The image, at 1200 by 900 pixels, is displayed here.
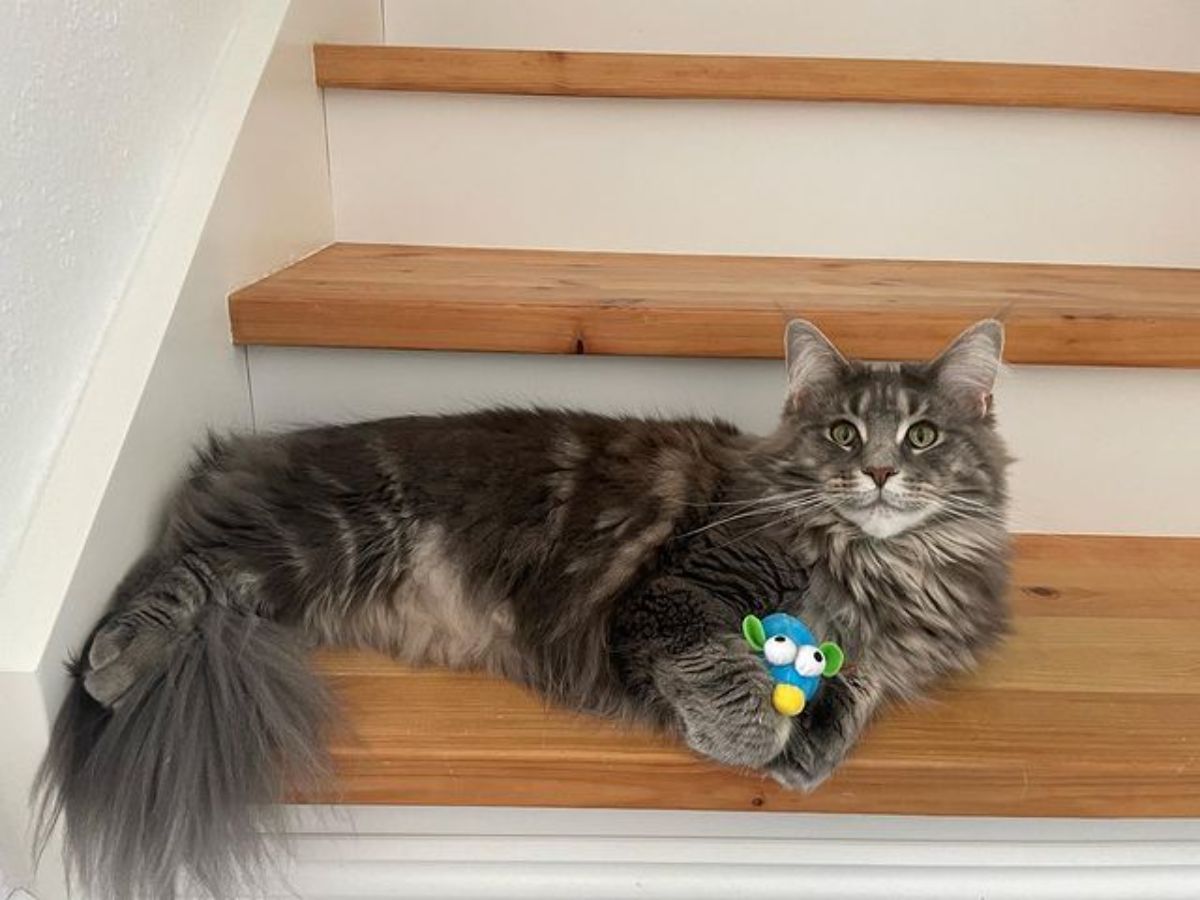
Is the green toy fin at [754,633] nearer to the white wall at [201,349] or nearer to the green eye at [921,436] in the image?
the green eye at [921,436]

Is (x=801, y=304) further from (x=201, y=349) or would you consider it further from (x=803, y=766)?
(x=201, y=349)

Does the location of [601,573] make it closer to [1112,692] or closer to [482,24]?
[1112,692]

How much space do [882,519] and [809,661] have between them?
19 centimetres

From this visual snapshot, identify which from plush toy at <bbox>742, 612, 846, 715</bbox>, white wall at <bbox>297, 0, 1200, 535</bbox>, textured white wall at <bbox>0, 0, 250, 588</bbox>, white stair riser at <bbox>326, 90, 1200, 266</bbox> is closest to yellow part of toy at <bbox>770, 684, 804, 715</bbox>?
plush toy at <bbox>742, 612, 846, 715</bbox>

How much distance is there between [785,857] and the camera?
1.09 metres

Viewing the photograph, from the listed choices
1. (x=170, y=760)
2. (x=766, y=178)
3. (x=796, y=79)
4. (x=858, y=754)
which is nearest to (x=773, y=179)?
(x=766, y=178)

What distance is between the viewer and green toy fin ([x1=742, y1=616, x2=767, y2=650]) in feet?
3.41

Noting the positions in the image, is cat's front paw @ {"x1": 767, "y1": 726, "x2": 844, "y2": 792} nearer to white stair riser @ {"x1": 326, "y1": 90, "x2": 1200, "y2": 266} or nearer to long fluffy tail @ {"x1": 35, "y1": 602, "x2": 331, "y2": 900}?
long fluffy tail @ {"x1": 35, "y1": 602, "x2": 331, "y2": 900}

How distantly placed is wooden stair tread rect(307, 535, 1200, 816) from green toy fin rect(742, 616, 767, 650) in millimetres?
134

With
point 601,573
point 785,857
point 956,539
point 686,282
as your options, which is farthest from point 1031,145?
point 785,857

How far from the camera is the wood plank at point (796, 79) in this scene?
1.52 m

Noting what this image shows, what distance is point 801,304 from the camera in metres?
1.26

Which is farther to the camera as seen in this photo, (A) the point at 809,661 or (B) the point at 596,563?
(B) the point at 596,563

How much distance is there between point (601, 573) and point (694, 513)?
0.13 metres
